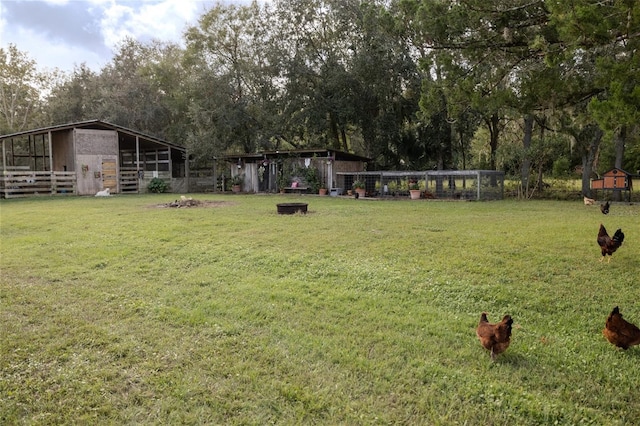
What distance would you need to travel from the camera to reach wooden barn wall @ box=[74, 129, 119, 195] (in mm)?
20811

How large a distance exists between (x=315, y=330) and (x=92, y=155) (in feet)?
71.5

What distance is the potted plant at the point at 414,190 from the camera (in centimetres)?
1677

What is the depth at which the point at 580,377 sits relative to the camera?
2883mm

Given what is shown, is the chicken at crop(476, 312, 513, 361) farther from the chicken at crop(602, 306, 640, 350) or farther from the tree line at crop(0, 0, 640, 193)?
the tree line at crop(0, 0, 640, 193)

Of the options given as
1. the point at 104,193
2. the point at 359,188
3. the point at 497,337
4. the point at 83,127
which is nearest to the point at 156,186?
the point at 104,193

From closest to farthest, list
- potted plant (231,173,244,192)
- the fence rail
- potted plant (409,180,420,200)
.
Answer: potted plant (409,180,420,200) < the fence rail < potted plant (231,173,244,192)

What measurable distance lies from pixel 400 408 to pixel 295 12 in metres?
22.6

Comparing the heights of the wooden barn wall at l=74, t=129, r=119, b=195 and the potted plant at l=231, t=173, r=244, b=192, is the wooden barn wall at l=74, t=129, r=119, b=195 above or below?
above

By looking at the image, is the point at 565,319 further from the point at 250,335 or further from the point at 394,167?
the point at 394,167

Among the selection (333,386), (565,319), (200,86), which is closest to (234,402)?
(333,386)

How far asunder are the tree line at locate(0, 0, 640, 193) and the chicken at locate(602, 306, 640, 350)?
1.99 m

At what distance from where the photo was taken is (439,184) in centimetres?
1667

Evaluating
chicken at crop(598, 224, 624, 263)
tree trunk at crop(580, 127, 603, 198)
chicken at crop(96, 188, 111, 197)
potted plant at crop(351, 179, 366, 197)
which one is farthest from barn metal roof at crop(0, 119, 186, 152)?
chicken at crop(598, 224, 624, 263)

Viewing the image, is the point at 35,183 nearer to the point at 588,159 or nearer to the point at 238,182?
the point at 238,182
